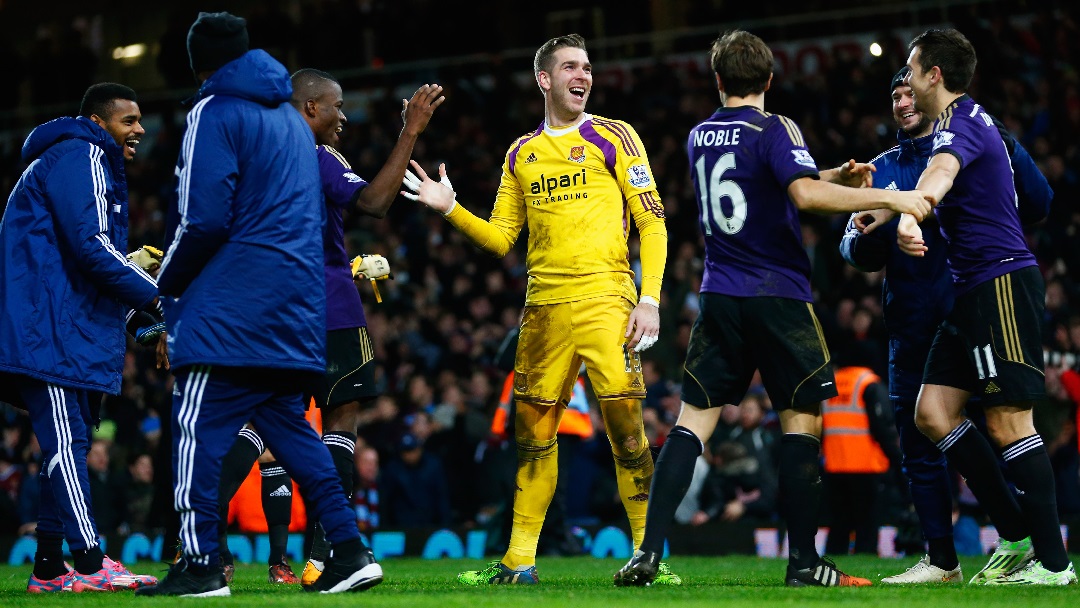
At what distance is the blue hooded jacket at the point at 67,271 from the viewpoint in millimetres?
6277

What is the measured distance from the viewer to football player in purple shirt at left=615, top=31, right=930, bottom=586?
5.62 metres

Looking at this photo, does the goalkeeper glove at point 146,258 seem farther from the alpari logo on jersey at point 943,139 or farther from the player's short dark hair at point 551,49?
the alpari logo on jersey at point 943,139

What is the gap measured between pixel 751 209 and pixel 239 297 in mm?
2190

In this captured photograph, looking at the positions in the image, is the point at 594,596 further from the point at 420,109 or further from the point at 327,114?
the point at 327,114

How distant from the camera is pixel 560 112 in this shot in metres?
6.68

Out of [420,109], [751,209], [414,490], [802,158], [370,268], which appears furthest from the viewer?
[414,490]

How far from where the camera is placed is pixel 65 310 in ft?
20.9

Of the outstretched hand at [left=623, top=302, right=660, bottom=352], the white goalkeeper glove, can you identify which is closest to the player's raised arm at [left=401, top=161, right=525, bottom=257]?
the white goalkeeper glove

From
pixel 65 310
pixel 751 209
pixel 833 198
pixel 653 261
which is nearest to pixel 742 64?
pixel 751 209

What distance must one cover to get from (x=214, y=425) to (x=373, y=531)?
632 centimetres

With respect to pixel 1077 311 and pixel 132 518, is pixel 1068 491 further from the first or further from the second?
pixel 132 518

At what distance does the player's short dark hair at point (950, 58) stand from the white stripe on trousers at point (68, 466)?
434 centimetres

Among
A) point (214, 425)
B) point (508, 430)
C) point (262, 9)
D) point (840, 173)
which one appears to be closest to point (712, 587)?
point (840, 173)

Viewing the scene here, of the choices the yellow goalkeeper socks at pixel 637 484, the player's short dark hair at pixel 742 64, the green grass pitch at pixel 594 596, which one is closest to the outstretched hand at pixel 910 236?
the player's short dark hair at pixel 742 64
